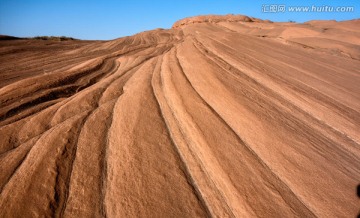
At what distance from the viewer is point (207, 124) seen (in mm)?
2645

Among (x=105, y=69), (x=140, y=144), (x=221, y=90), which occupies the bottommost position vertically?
(x=140, y=144)

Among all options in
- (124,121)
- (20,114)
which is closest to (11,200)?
(124,121)

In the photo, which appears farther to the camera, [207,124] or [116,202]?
[207,124]

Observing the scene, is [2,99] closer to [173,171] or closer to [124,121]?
[124,121]

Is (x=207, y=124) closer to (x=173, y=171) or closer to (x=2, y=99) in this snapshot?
(x=173, y=171)

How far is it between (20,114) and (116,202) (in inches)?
Answer: 77.7

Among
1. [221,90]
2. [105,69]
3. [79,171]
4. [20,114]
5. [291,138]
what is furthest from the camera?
[105,69]

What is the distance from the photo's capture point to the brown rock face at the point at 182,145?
1718 millimetres

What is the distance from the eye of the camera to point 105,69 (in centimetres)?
505

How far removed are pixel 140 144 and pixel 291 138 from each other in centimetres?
154

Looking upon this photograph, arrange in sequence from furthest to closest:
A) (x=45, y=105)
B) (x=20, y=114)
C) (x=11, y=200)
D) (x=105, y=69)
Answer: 1. (x=105, y=69)
2. (x=45, y=105)
3. (x=20, y=114)
4. (x=11, y=200)

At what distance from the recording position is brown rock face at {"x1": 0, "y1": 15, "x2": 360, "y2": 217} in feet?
5.64

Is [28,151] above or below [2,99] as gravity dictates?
below

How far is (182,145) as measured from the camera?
234 centimetres
